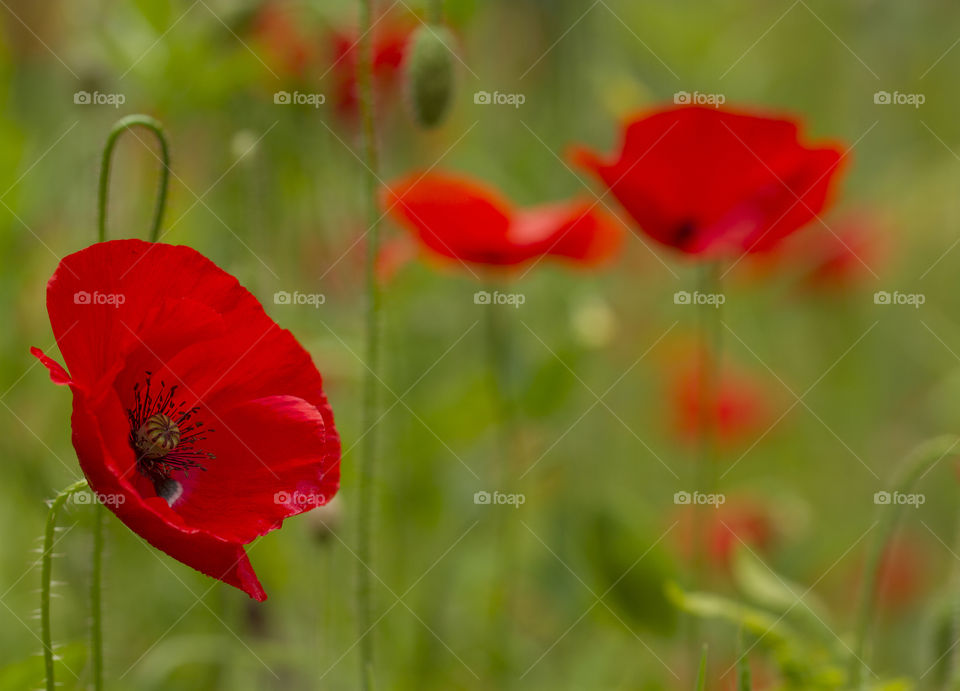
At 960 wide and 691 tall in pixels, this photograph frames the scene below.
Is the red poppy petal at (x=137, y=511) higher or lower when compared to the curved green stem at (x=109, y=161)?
lower

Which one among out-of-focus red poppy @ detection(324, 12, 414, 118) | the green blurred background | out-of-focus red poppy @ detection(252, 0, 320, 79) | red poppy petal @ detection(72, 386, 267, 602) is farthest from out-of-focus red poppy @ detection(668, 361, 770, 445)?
red poppy petal @ detection(72, 386, 267, 602)

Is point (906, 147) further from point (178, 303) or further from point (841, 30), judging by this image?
point (178, 303)

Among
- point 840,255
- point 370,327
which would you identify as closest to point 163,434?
point 370,327

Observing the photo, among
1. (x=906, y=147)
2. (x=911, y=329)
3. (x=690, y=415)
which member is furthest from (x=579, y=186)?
(x=906, y=147)

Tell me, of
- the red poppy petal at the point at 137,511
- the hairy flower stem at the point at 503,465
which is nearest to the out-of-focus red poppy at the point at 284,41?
the hairy flower stem at the point at 503,465

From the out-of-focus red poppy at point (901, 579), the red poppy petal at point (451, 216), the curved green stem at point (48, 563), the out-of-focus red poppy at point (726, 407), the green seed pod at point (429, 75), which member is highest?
the green seed pod at point (429, 75)

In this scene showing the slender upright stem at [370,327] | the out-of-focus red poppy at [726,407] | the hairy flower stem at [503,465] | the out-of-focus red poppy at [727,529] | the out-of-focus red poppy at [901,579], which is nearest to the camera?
the slender upright stem at [370,327]

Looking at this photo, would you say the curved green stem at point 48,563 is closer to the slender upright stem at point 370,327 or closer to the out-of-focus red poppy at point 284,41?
the slender upright stem at point 370,327
